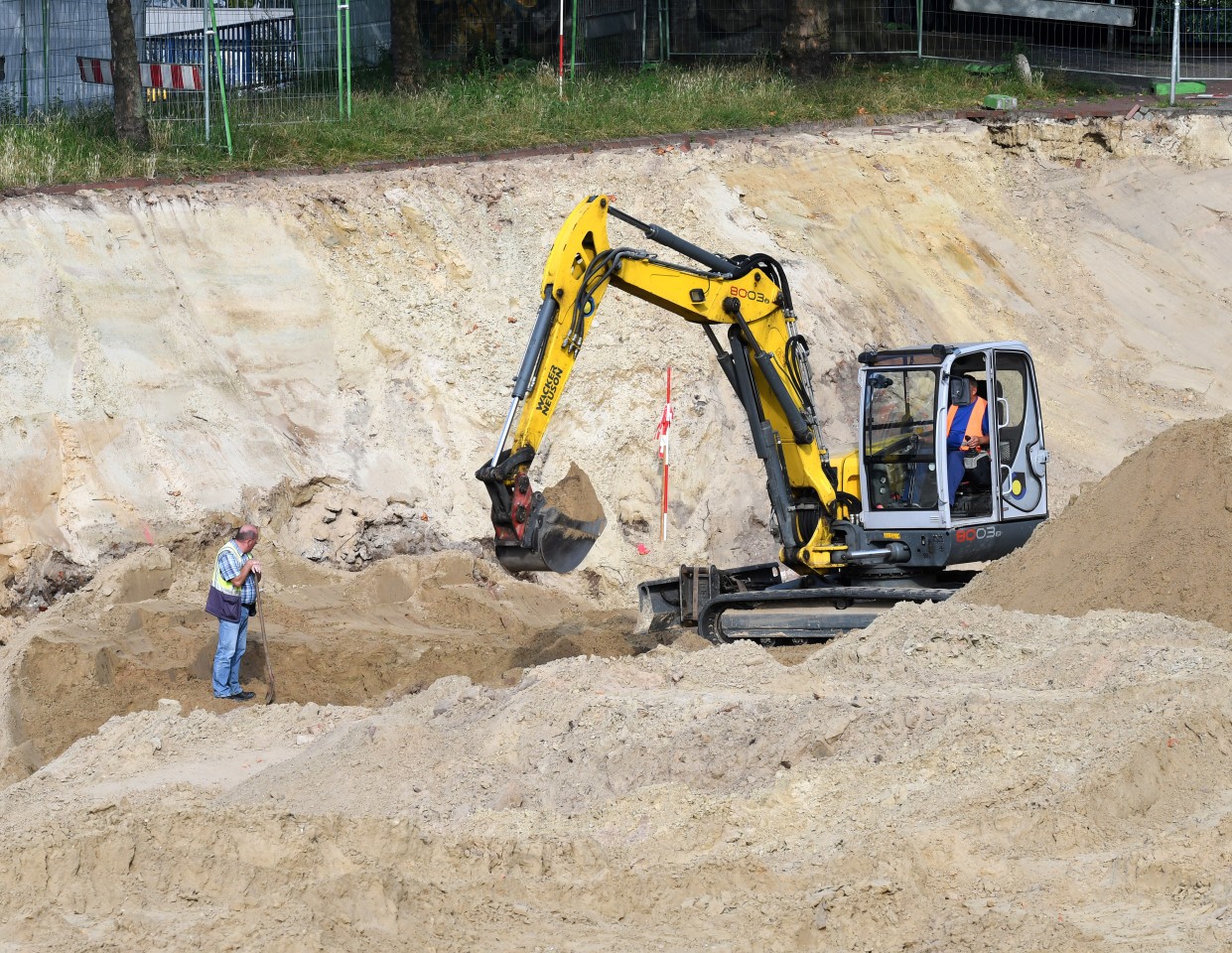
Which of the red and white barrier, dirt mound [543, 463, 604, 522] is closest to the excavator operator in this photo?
dirt mound [543, 463, 604, 522]

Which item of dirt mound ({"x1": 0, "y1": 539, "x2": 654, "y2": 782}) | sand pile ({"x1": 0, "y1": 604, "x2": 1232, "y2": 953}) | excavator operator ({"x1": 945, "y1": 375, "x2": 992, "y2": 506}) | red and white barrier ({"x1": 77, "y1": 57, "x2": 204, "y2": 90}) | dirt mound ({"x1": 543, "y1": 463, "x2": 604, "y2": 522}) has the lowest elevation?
dirt mound ({"x1": 0, "y1": 539, "x2": 654, "y2": 782})

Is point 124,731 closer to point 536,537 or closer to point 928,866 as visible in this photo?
point 536,537

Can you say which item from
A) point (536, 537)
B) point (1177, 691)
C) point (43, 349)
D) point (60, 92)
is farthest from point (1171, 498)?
point (60, 92)

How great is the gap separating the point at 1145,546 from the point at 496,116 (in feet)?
35.9

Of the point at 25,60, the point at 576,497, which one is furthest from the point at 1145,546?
the point at 25,60

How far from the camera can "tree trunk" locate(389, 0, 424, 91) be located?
19438mm

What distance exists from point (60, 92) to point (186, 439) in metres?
6.88

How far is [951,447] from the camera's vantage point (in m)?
10.8

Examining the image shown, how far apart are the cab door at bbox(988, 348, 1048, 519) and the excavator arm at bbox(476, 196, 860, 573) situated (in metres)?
1.11

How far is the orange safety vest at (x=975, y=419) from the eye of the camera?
10.8 meters

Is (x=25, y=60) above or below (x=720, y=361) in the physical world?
above

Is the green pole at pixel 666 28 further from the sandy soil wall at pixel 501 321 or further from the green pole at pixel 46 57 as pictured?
the green pole at pixel 46 57

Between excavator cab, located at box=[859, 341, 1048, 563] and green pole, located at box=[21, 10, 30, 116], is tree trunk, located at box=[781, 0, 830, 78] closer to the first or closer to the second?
green pole, located at box=[21, 10, 30, 116]

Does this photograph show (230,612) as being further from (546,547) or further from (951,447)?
(951,447)
